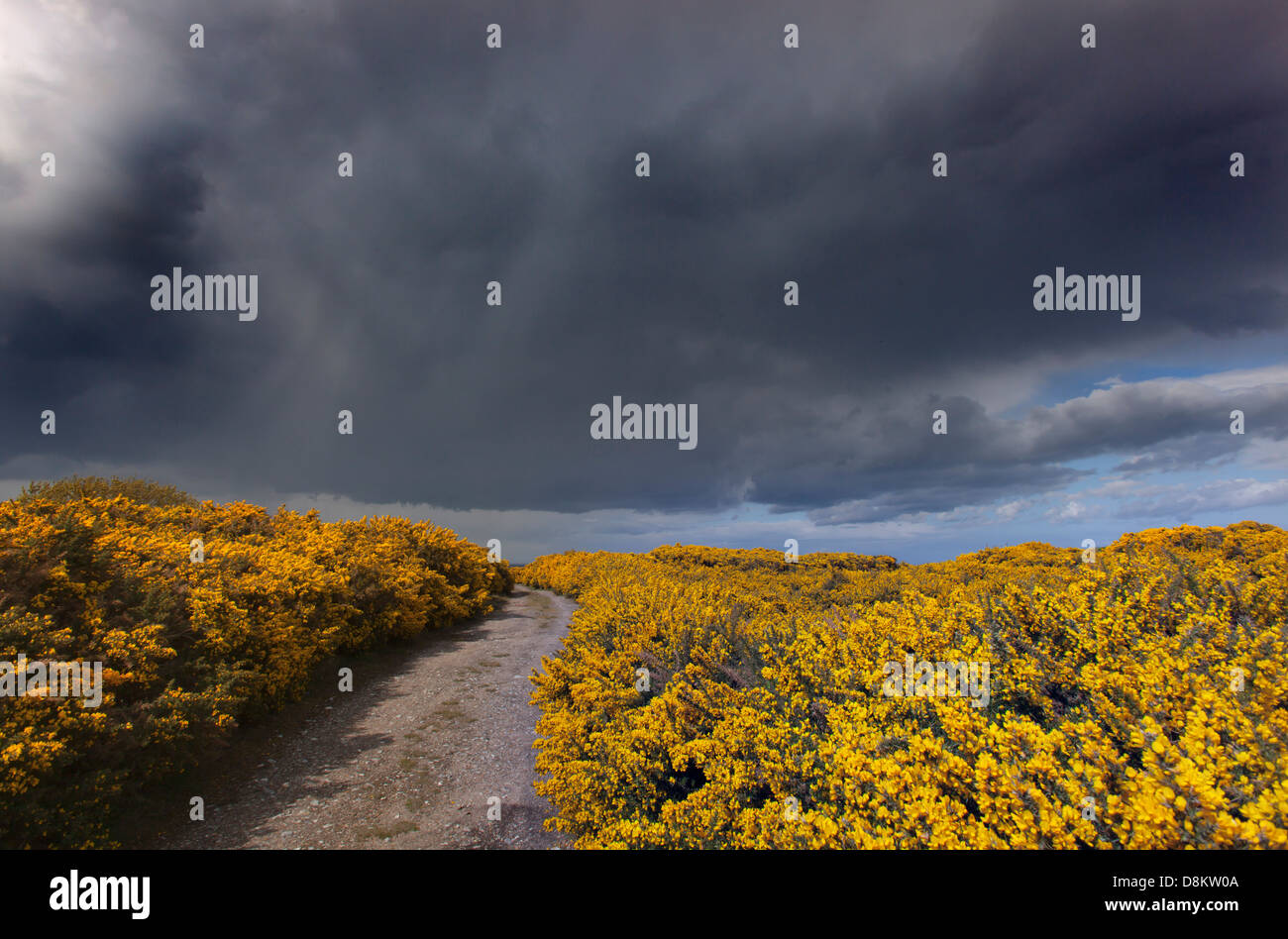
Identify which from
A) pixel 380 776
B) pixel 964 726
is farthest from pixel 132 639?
pixel 964 726

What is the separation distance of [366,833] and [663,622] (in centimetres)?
600

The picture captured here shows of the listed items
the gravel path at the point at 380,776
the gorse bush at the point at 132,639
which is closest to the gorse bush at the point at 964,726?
the gravel path at the point at 380,776

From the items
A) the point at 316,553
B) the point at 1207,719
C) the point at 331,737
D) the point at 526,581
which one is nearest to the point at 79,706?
the point at 331,737

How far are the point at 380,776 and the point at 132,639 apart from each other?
196 inches

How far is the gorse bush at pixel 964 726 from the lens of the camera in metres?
3.36

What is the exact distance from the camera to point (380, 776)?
1005 centimetres

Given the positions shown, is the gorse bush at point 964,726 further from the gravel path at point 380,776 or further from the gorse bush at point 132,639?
the gorse bush at point 132,639

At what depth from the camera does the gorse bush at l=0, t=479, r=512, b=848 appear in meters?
6.77

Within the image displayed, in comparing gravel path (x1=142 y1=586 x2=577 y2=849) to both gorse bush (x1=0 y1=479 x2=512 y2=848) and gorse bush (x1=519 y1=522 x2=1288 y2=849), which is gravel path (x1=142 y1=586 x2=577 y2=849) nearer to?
gorse bush (x1=0 y1=479 x2=512 y2=848)

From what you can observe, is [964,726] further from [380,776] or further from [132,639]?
[132,639]

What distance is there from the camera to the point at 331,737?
1180 centimetres

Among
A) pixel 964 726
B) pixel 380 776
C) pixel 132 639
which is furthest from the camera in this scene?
pixel 380 776

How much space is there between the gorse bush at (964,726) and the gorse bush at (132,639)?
629 centimetres

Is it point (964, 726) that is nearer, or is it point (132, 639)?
point (964, 726)
